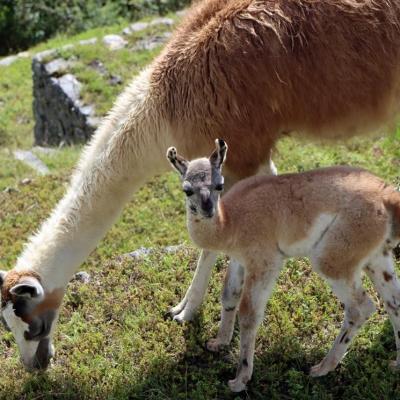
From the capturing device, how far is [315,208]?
13.1 feet

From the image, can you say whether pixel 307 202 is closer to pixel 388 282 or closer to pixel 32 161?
pixel 388 282

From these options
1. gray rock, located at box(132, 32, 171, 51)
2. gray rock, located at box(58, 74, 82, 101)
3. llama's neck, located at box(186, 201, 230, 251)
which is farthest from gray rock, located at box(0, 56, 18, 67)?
llama's neck, located at box(186, 201, 230, 251)

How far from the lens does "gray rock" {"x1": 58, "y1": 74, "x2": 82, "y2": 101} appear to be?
10.5 meters

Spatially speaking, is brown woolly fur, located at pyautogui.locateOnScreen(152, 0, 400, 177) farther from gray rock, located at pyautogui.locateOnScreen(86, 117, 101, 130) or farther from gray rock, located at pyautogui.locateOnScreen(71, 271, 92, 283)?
gray rock, located at pyautogui.locateOnScreen(86, 117, 101, 130)

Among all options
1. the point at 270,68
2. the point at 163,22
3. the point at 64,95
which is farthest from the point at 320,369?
the point at 163,22

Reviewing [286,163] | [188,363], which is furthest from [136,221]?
[188,363]

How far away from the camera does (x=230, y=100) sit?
4773 millimetres

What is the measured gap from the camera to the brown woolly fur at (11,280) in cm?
455

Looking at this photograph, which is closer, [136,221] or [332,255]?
[332,255]

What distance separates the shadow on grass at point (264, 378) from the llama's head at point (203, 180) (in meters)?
1.34

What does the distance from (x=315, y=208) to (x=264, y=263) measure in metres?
0.44

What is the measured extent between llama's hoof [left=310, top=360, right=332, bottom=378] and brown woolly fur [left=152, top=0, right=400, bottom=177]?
4.67 feet

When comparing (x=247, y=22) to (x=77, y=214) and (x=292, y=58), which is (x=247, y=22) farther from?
(x=77, y=214)

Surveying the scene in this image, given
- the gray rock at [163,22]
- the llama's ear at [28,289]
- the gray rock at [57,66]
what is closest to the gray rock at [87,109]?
the gray rock at [57,66]
